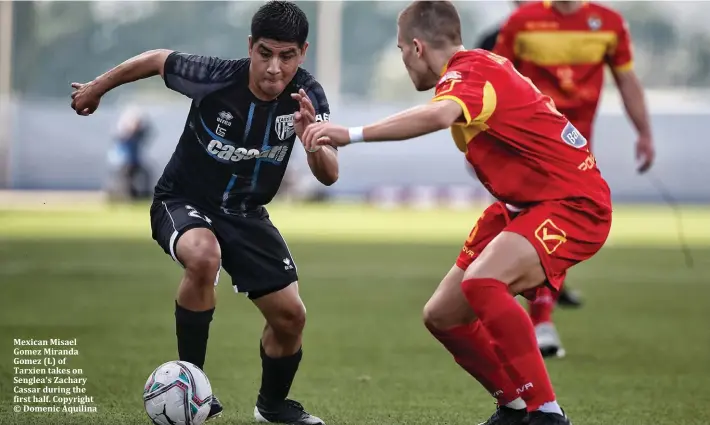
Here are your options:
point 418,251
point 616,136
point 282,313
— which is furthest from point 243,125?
point 616,136

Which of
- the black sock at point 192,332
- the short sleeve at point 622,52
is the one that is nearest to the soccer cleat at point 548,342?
the short sleeve at point 622,52

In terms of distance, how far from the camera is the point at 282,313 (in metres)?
5.52

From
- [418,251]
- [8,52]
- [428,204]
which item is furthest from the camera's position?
[8,52]

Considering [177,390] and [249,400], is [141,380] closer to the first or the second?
[249,400]

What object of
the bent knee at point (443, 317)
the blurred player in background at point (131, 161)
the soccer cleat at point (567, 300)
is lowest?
the blurred player in background at point (131, 161)

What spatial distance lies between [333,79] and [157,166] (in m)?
6.71

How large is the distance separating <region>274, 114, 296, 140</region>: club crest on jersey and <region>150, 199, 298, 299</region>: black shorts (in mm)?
441

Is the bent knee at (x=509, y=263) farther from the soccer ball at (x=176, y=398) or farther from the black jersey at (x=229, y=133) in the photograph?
the soccer ball at (x=176, y=398)

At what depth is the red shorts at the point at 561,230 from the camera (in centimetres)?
491

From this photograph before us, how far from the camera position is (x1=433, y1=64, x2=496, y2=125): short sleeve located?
4.72m

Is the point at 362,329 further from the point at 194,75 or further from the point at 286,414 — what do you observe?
the point at 194,75

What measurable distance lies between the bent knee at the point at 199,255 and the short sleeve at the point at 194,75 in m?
0.69

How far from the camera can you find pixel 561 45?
809 centimetres

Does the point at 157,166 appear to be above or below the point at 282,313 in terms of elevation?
below
